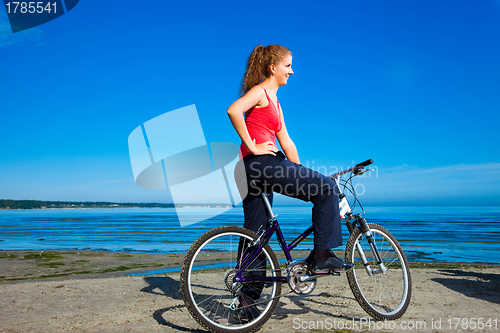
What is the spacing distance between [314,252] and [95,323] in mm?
2080

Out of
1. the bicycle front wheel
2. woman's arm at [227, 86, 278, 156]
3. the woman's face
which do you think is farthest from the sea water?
the woman's face

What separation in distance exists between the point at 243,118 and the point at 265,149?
1.04 feet

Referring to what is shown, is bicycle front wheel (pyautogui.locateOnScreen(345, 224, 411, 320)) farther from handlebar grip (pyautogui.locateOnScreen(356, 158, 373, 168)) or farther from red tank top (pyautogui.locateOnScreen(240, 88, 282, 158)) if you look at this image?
red tank top (pyautogui.locateOnScreen(240, 88, 282, 158))

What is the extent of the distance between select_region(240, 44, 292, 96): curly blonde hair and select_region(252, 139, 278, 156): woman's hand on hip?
608mm

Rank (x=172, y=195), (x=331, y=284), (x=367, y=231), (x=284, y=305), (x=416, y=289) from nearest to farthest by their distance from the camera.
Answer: (x=367, y=231)
(x=284, y=305)
(x=416, y=289)
(x=331, y=284)
(x=172, y=195)

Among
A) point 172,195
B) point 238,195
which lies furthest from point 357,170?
point 172,195

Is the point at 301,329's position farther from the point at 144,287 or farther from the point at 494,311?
the point at 144,287

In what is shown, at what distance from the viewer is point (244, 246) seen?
2.80 meters

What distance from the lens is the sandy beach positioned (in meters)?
2.82

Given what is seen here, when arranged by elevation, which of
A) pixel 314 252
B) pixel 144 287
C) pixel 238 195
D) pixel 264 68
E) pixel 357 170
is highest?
pixel 264 68

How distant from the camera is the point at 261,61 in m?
2.98

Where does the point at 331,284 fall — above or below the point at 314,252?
below

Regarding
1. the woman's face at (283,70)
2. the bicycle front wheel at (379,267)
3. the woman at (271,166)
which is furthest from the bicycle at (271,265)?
the woman's face at (283,70)

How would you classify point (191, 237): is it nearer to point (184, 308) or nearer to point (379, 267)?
point (184, 308)
